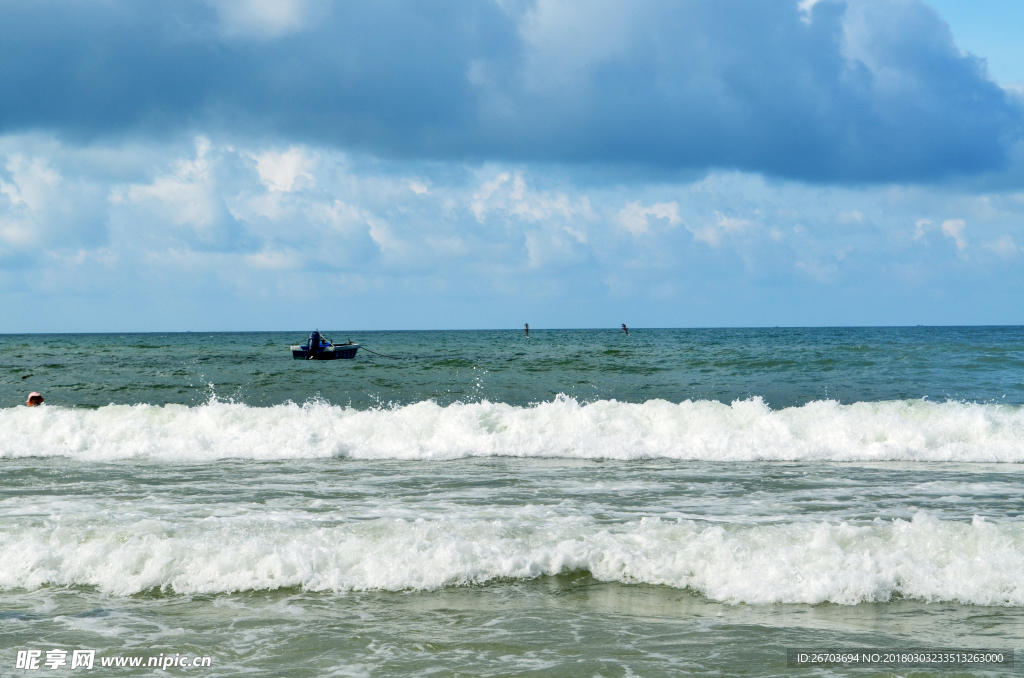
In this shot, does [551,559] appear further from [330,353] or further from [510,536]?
[330,353]

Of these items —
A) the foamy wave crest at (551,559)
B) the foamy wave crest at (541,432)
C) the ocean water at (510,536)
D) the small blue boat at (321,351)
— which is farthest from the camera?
the small blue boat at (321,351)

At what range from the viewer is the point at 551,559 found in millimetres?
8297

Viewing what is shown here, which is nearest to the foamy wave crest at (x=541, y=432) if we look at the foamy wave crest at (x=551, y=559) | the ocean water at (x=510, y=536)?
the ocean water at (x=510, y=536)

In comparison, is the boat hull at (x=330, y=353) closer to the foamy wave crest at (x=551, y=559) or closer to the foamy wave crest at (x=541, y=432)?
the foamy wave crest at (x=541, y=432)

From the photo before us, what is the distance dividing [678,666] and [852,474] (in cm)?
990

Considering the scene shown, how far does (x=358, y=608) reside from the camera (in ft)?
23.9

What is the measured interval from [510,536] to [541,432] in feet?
31.7

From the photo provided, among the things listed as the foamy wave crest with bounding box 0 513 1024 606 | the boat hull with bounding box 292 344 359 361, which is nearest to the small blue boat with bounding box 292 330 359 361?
the boat hull with bounding box 292 344 359 361

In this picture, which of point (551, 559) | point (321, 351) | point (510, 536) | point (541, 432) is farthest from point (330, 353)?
point (551, 559)

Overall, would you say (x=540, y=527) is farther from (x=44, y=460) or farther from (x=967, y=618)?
(x=44, y=460)

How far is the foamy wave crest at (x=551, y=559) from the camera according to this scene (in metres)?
7.64

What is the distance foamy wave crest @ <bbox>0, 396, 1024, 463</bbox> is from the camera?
1689 cm

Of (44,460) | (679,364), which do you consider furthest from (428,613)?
(679,364)

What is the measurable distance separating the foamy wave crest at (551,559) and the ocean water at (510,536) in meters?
0.03
